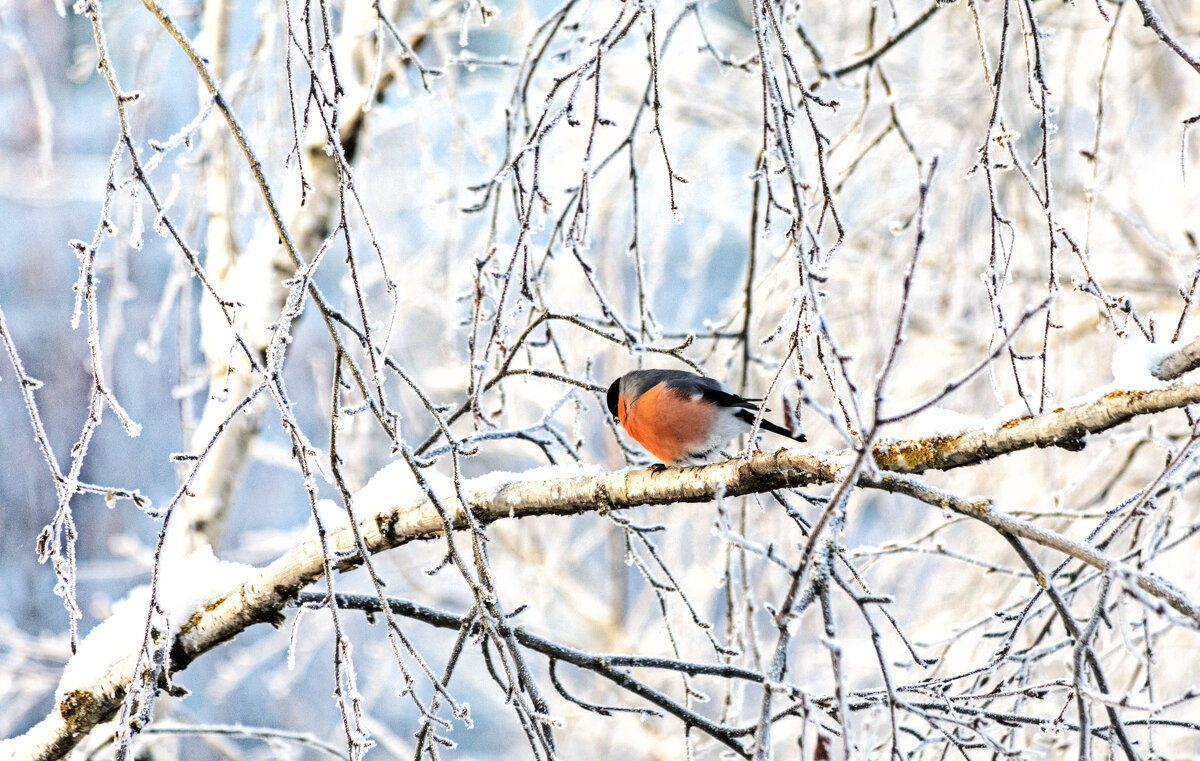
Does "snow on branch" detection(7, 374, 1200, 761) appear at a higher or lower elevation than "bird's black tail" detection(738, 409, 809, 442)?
lower

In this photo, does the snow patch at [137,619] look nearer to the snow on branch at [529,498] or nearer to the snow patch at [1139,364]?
the snow on branch at [529,498]

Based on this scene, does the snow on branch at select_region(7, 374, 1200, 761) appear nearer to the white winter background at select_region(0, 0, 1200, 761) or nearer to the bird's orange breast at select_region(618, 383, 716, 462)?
the white winter background at select_region(0, 0, 1200, 761)

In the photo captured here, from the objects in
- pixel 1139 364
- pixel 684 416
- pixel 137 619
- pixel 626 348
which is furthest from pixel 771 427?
pixel 137 619

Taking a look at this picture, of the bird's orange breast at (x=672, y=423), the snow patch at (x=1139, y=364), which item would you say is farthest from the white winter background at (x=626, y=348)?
the bird's orange breast at (x=672, y=423)

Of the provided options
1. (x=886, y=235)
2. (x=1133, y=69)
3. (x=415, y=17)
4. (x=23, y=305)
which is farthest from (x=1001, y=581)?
(x=23, y=305)

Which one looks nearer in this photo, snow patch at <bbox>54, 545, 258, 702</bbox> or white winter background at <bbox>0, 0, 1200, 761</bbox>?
white winter background at <bbox>0, 0, 1200, 761</bbox>

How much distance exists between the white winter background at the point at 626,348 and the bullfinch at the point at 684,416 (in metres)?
0.10

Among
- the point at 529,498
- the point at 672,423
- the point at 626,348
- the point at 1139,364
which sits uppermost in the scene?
the point at 672,423

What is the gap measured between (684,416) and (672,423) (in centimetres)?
3

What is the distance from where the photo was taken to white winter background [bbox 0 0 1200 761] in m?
1.21

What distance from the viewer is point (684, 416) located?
2.18 m

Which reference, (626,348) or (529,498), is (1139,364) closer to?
(626,348)

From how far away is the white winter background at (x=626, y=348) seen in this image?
3.96 ft

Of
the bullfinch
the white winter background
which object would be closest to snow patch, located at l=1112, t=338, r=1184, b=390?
the white winter background
